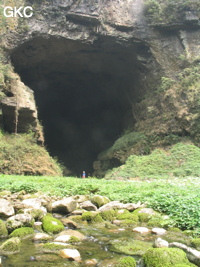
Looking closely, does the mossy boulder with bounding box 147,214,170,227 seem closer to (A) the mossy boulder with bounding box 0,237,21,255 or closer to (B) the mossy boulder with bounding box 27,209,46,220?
(B) the mossy boulder with bounding box 27,209,46,220

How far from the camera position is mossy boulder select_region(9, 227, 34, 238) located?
3.52 meters

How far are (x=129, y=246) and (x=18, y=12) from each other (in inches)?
895

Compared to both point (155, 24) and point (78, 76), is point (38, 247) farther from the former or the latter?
→ point (78, 76)

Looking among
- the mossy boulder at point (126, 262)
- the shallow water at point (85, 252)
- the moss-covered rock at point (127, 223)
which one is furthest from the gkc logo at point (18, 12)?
the mossy boulder at point (126, 262)

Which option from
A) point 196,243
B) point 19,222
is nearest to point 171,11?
point 196,243

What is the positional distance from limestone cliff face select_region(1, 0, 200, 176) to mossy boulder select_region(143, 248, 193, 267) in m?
17.4

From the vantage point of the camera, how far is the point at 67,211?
513 cm

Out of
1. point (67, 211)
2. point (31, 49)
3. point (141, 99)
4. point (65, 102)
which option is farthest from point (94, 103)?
point (67, 211)

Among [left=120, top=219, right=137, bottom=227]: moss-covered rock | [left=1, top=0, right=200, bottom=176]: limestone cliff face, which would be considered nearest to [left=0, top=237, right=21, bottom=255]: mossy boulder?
[left=120, top=219, right=137, bottom=227]: moss-covered rock

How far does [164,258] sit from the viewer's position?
261 cm

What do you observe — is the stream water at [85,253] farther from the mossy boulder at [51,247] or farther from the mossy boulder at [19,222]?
the mossy boulder at [19,222]

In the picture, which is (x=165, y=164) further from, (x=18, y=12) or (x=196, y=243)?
(x=18, y=12)

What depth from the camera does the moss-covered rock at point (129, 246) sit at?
3.05m

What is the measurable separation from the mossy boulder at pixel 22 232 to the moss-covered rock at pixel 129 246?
1169 mm
